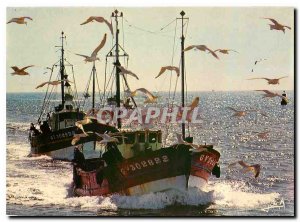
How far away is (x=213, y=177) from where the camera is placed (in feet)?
27.2

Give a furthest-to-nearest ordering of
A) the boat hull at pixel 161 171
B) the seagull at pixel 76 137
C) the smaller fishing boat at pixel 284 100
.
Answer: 1. the seagull at pixel 76 137
2. the boat hull at pixel 161 171
3. the smaller fishing boat at pixel 284 100

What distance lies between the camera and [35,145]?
848 cm

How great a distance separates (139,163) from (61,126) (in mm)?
923

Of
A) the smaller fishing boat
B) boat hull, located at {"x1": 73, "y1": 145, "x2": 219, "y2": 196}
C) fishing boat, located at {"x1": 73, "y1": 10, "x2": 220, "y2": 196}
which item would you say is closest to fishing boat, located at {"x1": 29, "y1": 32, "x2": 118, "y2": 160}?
fishing boat, located at {"x1": 73, "y1": 10, "x2": 220, "y2": 196}

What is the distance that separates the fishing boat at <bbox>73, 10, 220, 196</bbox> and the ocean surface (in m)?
0.08

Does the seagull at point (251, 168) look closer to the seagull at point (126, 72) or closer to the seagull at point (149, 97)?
the seagull at point (149, 97)

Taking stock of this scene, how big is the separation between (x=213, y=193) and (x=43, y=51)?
2258 mm

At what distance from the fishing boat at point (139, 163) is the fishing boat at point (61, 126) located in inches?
4.8

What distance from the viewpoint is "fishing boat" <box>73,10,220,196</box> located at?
820 centimetres

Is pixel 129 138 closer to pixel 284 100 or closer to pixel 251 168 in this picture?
pixel 251 168

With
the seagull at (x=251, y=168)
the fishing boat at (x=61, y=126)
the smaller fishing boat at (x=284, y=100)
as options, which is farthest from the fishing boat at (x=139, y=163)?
the smaller fishing boat at (x=284, y=100)

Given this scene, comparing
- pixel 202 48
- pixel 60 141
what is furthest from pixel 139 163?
pixel 202 48

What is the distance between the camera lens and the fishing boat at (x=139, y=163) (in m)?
8.20

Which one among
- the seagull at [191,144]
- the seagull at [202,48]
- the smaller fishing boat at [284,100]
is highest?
the seagull at [202,48]
